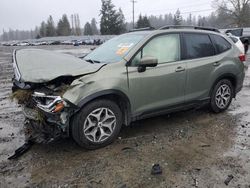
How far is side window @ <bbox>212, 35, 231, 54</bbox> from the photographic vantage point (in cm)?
562

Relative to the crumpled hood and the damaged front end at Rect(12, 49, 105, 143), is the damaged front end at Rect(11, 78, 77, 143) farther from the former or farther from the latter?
the crumpled hood

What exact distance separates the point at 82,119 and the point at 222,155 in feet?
6.73

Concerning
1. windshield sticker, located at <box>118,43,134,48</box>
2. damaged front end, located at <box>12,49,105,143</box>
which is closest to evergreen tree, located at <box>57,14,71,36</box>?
windshield sticker, located at <box>118,43,134,48</box>

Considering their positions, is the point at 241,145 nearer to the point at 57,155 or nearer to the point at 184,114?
the point at 184,114

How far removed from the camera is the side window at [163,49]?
4.59 m

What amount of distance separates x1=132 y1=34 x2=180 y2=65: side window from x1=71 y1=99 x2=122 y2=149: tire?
870 mm

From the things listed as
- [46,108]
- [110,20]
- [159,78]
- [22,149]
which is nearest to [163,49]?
[159,78]

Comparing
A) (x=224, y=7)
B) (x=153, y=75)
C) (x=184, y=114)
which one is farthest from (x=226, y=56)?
(x=224, y=7)

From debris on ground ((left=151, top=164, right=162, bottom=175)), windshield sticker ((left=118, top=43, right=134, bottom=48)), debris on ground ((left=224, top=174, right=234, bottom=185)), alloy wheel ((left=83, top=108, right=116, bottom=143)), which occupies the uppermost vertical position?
windshield sticker ((left=118, top=43, right=134, bottom=48))

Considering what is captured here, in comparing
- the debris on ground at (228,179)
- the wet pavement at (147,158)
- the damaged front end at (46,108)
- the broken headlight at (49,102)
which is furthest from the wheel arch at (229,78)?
the broken headlight at (49,102)

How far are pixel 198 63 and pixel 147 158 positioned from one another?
2148 mm

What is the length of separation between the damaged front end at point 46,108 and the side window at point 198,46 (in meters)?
2.33

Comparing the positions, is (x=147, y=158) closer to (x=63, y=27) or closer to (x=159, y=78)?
(x=159, y=78)

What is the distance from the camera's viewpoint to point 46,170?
3725 mm
